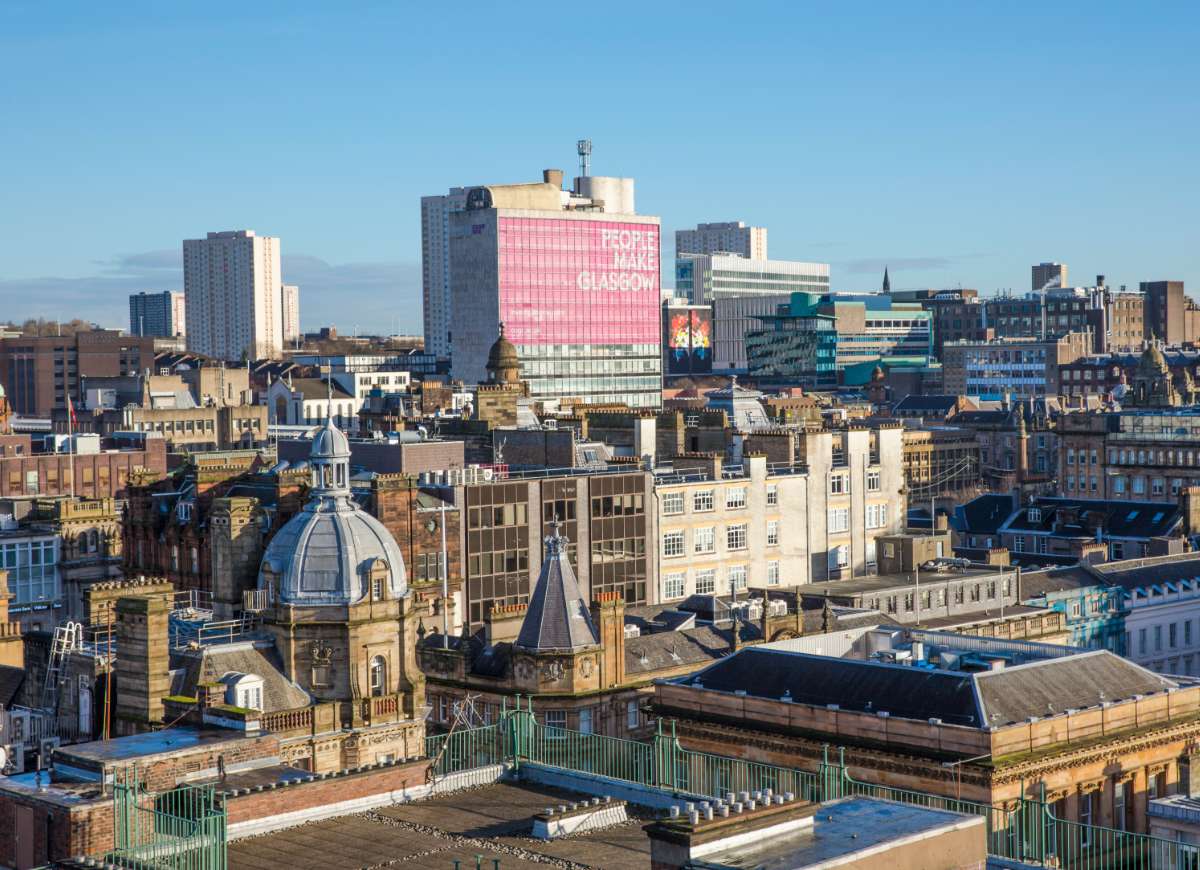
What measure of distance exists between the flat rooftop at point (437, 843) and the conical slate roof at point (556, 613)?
103 feet

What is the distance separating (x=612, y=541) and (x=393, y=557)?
38.7 m

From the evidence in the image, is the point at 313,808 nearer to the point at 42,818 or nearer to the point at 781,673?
the point at 42,818

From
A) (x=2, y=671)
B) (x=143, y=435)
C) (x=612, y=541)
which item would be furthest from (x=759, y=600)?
(x=143, y=435)

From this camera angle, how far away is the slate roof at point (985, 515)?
16288 cm

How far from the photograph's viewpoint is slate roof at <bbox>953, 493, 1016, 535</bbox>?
162875mm

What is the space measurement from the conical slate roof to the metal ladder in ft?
67.3

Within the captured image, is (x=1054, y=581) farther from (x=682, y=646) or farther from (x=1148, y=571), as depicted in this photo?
(x=682, y=646)

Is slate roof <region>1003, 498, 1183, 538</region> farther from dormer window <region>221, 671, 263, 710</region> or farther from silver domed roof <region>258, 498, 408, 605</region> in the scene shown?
dormer window <region>221, 671, 263, 710</region>

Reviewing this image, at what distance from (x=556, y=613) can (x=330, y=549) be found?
15.8m

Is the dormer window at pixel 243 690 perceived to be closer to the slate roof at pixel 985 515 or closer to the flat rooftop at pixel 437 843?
the flat rooftop at pixel 437 843

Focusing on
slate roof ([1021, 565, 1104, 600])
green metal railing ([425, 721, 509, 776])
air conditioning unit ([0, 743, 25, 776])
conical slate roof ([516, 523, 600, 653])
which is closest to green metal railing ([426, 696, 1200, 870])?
green metal railing ([425, 721, 509, 776])

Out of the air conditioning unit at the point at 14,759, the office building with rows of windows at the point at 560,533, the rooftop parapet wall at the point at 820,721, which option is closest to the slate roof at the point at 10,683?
the air conditioning unit at the point at 14,759

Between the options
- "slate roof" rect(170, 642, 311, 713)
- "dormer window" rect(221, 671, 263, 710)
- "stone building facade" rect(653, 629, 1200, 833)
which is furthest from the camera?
"stone building facade" rect(653, 629, 1200, 833)

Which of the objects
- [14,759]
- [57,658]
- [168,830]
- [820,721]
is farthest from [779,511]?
[168,830]
